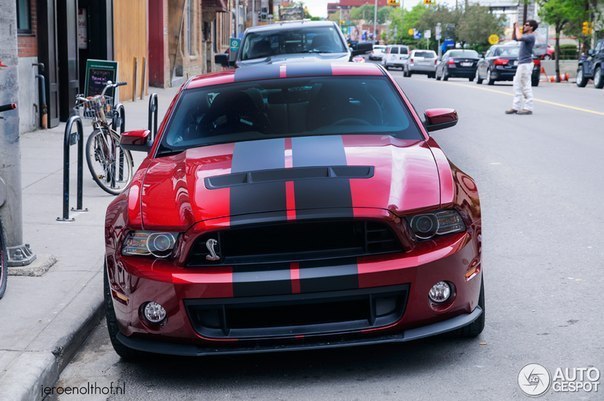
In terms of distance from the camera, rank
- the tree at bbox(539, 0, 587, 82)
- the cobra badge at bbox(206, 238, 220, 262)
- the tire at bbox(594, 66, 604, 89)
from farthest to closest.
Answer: the tree at bbox(539, 0, 587, 82), the tire at bbox(594, 66, 604, 89), the cobra badge at bbox(206, 238, 220, 262)

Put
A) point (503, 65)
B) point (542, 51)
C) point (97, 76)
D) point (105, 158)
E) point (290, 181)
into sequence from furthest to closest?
point (542, 51) → point (503, 65) → point (97, 76) → point (105, 158) → point (290, 181)

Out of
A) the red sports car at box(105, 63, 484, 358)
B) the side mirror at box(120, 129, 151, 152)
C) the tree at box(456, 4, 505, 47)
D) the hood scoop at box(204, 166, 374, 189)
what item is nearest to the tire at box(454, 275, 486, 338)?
the red sports car at box(105, 63, 484, 358)

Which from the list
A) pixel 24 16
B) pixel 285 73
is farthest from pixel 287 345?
pixel 24 16

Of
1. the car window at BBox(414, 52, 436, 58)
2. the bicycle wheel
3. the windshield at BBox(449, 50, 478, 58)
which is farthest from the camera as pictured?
the car window at BBox(414, 52, 436, 58)

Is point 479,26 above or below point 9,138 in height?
above

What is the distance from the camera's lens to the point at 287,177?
4852 millimetres

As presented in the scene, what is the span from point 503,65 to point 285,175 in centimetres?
3423

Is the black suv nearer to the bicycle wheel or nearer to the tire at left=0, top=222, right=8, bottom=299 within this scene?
the bicycle wheel

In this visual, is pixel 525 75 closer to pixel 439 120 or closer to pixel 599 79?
pixel 439 120

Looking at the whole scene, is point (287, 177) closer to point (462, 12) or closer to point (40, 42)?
point (40, 42)

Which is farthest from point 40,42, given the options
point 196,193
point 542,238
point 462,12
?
point 462,12

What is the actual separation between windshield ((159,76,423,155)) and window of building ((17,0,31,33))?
35.2 feet

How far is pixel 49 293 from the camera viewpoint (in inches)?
241

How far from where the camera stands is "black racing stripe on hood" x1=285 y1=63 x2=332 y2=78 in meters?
6.44
